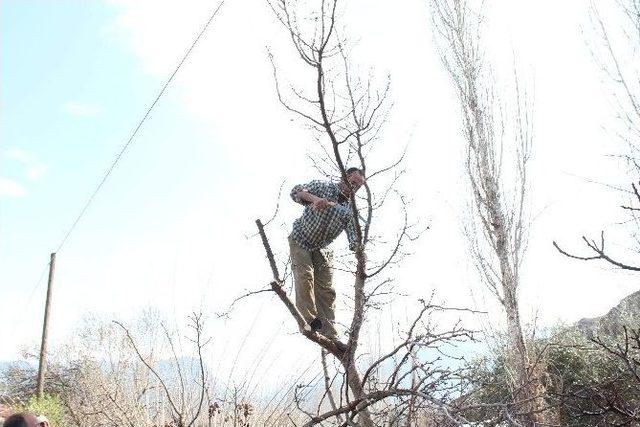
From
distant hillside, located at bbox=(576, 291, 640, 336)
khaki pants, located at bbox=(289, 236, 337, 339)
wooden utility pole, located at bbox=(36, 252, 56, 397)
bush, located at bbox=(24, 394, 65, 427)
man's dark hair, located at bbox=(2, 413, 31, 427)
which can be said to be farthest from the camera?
wooden utility pole, located at bbox=(36, 252, 56, 397)

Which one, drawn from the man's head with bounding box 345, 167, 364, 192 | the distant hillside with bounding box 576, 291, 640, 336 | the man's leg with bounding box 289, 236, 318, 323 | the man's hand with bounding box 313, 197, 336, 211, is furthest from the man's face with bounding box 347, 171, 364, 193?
the distant hillside with bounding box 576, 291, 640, 336

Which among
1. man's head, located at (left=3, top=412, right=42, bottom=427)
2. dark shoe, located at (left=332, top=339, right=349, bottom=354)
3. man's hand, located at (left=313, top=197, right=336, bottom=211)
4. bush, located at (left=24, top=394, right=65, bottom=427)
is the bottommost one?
dark shoe, located at (left=332, top=339, right=349, bottom=354)

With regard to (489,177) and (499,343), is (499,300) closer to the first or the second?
(499,343)

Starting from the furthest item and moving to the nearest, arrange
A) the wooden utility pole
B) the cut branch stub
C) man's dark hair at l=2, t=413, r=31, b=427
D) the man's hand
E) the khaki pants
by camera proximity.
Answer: the wooden utility pole → the khaki pants → the man's hand → man's dark hair at l=2, t=413, r=31, b=427 → the cut branch stub

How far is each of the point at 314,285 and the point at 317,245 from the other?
265 millimetres

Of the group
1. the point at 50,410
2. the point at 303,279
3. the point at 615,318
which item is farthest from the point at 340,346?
the point at 615,318

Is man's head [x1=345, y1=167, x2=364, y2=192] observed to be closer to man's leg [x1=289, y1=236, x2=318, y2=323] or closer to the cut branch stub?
the cut branch stub

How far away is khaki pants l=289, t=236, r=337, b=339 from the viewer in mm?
3271

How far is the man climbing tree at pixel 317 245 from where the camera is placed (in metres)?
3.22

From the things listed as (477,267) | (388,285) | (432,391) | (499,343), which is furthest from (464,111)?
(432,391)

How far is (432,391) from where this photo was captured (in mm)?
2016

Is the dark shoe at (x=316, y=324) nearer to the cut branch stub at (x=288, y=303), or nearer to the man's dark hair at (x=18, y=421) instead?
the cut branch stub at (x=288, y=303)

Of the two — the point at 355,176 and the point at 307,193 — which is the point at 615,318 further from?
the point at 355,176

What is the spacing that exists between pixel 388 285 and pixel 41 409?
8244mm
